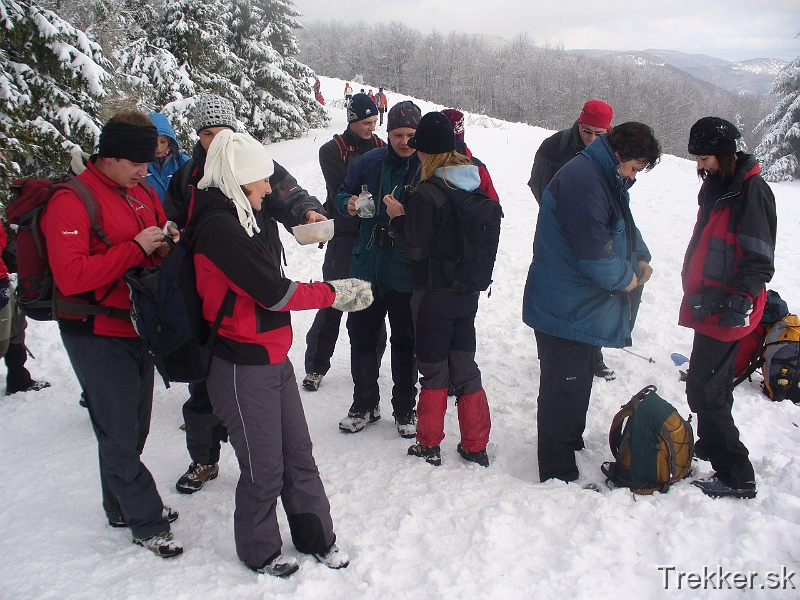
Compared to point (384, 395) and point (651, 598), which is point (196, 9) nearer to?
point (384, 395)

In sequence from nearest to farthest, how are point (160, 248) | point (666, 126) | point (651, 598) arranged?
point (651, 598) < point (160, 248) < point (666, 126)

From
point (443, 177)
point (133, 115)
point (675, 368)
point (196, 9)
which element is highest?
point (196, 9)

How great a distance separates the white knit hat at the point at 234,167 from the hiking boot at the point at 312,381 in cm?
270

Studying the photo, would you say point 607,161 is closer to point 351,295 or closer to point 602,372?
point 351,295

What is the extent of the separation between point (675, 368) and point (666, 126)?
83718 mm

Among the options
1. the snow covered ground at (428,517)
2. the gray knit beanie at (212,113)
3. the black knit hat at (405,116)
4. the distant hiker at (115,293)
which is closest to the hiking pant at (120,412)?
the distant hiker at (115,293)

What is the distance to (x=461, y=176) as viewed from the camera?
3328 mm

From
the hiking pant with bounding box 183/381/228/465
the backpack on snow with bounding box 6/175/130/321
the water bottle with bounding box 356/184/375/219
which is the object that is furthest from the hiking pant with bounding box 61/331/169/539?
the water bottle with bounding box 356/184/375/219

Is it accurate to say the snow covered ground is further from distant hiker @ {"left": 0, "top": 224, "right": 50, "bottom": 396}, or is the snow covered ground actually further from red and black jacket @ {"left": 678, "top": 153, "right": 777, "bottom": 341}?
red and black jacket @ {"left": 678, "top": 153, "right": 777, "bottom": 341}

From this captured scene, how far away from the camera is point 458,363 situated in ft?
11.7

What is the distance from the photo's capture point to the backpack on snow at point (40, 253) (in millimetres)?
2553

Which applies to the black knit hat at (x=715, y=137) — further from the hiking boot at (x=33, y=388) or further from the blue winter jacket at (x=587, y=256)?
the hiking boot at (x=33, y=388)

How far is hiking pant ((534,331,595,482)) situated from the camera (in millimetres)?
3307

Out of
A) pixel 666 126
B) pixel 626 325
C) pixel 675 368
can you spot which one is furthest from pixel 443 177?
pixel 666 126
